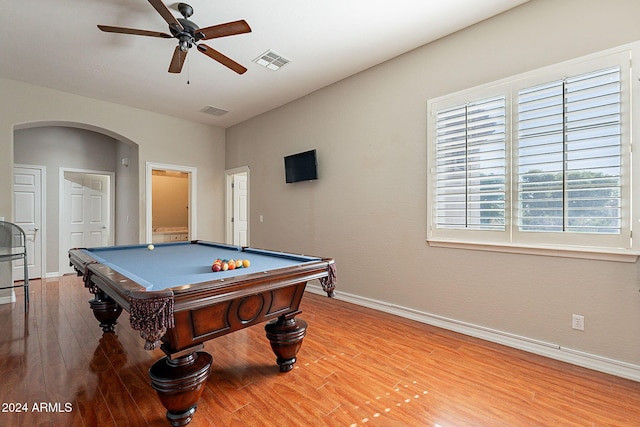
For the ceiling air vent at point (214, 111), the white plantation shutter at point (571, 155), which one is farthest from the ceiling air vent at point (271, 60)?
the white plantation shutter at point (571, 155)

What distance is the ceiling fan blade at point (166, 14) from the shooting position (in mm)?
1983

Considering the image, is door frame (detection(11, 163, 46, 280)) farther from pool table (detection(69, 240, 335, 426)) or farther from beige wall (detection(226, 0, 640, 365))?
pool table (detection(69, 240, 335, 426))

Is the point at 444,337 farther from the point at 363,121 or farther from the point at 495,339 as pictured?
the point at 363,121

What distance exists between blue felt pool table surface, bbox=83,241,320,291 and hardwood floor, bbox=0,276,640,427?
2.51 ft

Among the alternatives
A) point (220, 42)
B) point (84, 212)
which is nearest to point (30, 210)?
point (84, 212)

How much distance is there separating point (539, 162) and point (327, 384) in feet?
7.84

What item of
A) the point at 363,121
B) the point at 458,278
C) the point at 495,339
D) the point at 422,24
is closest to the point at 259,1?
the point at 422,24

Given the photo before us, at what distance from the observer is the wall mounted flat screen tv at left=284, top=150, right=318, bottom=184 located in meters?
4.15

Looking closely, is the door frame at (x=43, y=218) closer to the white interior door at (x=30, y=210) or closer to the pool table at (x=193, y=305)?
the white interior door at (x=30, y=210)

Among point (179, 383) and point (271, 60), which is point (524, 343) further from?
point (271, 60)

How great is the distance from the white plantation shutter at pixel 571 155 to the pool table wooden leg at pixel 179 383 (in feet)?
8.77

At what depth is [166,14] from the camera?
2107mm

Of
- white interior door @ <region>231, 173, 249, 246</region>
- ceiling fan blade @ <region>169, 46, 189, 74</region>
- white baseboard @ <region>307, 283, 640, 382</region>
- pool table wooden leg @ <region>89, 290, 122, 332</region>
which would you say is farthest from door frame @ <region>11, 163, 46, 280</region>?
white baseboard @ <region>307, 283, 640, 382</region>

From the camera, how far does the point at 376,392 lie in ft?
6.13
